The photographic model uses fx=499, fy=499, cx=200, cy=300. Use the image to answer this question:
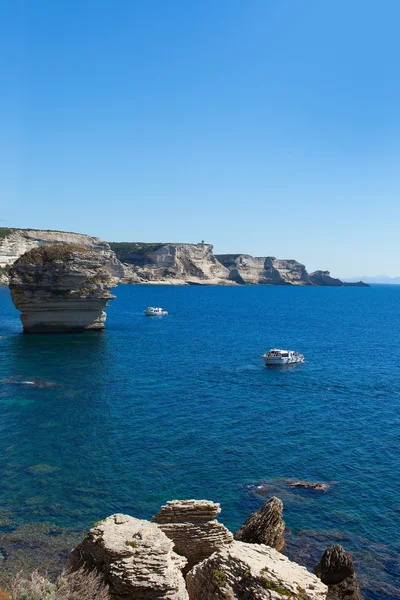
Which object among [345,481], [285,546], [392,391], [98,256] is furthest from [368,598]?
[98,256]

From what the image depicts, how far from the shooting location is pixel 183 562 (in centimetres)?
1421

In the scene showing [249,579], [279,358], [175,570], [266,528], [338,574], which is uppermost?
[249,579]

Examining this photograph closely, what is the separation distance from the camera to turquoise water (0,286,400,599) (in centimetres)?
2623

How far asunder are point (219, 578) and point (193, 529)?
4.24 metres

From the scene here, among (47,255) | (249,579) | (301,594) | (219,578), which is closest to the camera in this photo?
(301,594)

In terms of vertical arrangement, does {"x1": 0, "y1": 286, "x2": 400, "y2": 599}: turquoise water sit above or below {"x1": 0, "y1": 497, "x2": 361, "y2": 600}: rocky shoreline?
below

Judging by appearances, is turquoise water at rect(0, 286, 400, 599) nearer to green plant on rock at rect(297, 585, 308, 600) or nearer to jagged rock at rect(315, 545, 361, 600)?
jagged rock at rect(315, 545, 361, 600)

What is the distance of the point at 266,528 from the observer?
23125 mm

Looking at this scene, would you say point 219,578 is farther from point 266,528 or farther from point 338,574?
point 266,528

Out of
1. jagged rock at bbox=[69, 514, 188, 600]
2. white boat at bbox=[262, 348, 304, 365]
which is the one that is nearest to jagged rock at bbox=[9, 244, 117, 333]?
white boat at bbox=[262, 348, 304, 365]

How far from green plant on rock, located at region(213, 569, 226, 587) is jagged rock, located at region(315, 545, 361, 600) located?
31.8 feet

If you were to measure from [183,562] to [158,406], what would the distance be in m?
30.1

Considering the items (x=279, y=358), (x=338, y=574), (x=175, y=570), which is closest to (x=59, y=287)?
(x=279, y=358)

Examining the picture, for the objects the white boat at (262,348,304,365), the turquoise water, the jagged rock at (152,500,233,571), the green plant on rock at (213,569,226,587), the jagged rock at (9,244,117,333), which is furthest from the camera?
the jagged rock at (9,244,117,333)
